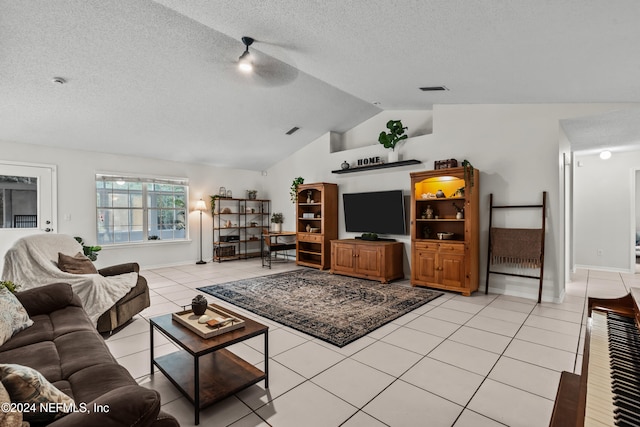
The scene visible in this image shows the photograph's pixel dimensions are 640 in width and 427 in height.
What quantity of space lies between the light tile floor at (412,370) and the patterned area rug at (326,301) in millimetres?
157

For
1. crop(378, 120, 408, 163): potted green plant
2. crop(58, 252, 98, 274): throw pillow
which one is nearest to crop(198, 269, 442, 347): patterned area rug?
crop(58, 252, 98, 274): throw pillow

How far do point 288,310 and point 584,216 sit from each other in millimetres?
6443

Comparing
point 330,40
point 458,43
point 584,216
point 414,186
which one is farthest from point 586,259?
point 330,40

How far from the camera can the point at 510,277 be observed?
4.55 metres

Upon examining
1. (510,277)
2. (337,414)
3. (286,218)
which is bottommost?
(337,414)

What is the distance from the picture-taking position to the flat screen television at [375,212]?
18.7ft

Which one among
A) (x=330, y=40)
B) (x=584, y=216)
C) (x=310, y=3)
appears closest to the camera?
(x=310, y=3)

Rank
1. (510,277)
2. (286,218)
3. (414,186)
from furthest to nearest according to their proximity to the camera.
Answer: (286,218)
(414,186)
(510,277)

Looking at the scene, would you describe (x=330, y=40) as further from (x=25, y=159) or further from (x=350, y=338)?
(x=25, y=159)

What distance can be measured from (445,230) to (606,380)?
14.0ft

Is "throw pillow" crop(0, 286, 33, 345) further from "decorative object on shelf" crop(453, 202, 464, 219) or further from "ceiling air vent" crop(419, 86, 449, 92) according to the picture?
"decorative object on shelf" crop(453, 202, 464, 219)

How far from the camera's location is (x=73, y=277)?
10.2 ft

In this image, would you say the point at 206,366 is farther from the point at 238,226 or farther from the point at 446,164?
the point at 238,226

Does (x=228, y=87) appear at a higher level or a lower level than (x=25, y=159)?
higher
